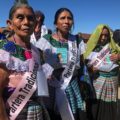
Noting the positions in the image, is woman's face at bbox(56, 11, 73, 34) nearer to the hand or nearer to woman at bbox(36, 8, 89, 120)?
woman at bbox(36, 8, 89, 120)

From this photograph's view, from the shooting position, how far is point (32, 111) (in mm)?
3039

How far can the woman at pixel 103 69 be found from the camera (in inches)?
242

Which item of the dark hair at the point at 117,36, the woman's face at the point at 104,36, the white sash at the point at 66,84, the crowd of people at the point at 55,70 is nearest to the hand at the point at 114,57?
the crowd of people at the point at 55,70

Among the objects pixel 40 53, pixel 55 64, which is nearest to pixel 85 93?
pixel 55 64

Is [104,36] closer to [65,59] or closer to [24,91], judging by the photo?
[65,59]

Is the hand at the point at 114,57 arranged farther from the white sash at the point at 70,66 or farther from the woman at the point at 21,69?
the woman at the point at 21,69

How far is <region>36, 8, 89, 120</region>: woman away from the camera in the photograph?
4.60m

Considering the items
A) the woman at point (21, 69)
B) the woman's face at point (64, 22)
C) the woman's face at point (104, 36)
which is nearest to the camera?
the woman at point (21, 69)

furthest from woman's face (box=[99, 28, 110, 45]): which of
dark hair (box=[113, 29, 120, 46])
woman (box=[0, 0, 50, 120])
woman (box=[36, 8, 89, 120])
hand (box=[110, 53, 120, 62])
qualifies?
woman (box=[0, 0, 50, 120])

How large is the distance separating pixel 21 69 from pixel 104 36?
11.0 ft

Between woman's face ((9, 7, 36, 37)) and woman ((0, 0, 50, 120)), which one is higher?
woman's face ((9, 7, 36, 37))

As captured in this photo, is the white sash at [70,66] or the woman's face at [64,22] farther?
the woman's face at [64,22]

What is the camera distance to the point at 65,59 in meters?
4.70

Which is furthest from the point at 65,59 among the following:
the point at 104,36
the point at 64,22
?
the point at 104,36
